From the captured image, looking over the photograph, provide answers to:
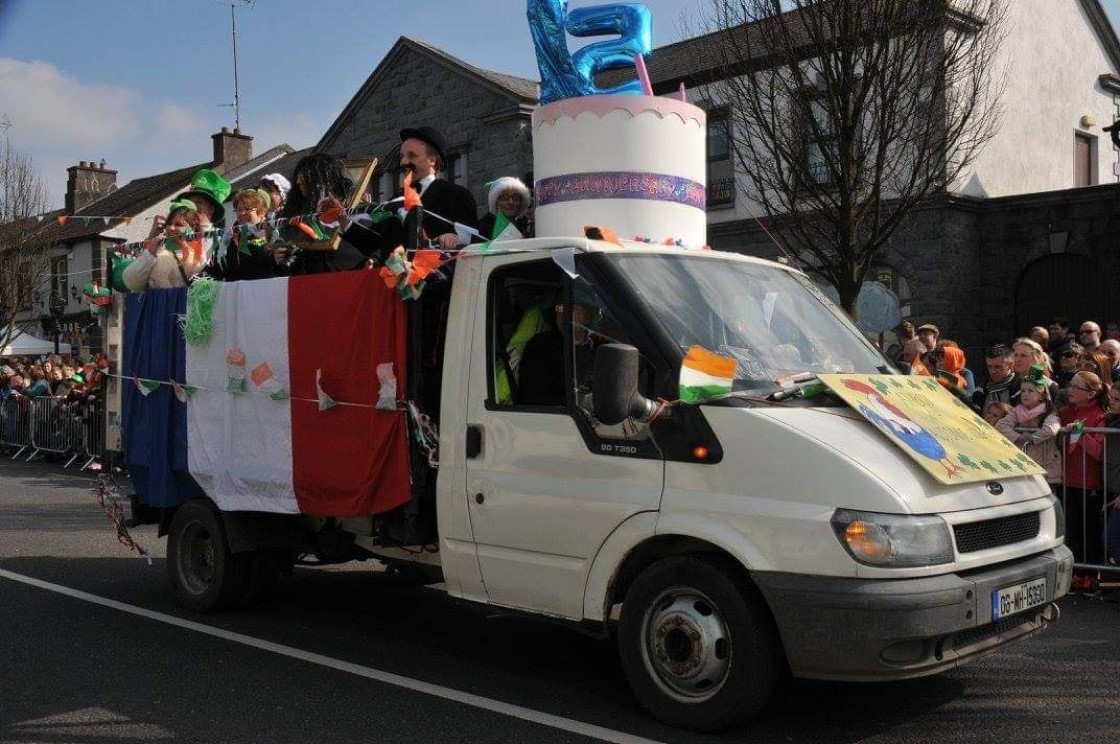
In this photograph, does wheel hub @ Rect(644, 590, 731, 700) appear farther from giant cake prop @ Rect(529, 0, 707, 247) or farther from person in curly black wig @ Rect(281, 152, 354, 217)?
person in curly black wig @ Rect(281, 152, 354, 217)

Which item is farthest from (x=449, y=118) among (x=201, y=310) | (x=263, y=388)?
(x=263, y=388)

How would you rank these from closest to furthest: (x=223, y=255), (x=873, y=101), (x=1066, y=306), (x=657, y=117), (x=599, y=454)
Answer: (x=599, y=454), (x=657, y=117), (x=223, y=255), (x=873, y=101), (x=1066, y=306)

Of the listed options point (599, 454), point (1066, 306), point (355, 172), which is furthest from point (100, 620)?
point (1066, 306)

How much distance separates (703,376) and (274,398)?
293 cm

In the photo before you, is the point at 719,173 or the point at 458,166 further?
the point at 458,166

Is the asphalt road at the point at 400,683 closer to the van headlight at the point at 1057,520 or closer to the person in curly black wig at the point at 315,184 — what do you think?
the van headlight at the point at 1057,520

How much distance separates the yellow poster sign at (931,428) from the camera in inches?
172

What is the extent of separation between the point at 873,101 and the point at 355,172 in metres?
7.50

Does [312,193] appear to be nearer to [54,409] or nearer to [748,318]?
[748,318]

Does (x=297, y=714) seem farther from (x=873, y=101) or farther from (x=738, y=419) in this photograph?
(x=873, y=101)

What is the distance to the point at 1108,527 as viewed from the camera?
25.2ft

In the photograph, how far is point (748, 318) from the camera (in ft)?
16.4

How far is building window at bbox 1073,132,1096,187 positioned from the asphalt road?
18489 millimetres

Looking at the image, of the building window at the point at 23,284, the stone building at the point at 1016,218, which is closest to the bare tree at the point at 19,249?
the building window at the point at 23,284
